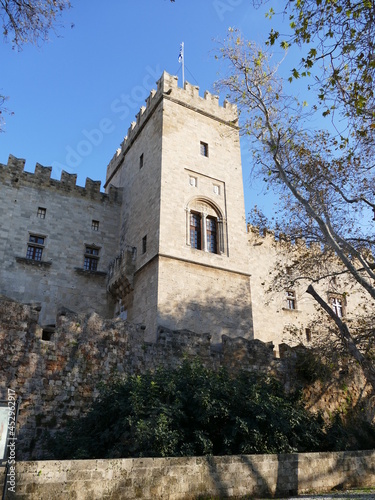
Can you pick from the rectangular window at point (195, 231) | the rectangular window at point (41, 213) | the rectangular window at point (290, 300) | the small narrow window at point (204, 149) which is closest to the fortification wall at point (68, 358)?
the rectangular window at point (195, 231)

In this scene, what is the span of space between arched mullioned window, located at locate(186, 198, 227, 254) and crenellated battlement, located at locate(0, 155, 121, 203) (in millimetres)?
5564

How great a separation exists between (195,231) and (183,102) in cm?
684

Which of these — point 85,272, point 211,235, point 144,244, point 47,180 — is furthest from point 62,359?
point 47,180

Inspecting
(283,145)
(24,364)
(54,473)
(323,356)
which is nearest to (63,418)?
(24,364)

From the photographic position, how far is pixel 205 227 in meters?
18.2

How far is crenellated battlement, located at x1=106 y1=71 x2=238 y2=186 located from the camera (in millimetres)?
20328

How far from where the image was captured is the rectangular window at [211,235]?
722 inches

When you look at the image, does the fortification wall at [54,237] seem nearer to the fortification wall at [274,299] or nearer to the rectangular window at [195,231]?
the rectangular window at [195,231]

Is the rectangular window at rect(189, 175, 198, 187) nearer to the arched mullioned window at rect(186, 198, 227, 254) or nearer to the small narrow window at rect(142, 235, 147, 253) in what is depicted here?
the arched mullioned window at rect(186, 198, 227, 254)

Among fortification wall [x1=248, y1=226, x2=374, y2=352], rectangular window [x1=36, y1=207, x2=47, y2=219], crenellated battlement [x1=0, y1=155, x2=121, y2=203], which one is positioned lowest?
fortification wall [x1=248, y1=226, x2=374, y2=352]

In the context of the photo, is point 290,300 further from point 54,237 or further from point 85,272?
point 54,237

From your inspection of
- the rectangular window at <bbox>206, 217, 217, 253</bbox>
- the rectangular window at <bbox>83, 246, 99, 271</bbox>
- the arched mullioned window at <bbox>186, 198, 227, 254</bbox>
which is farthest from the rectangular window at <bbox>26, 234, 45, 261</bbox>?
the rectangular window at <bbox>206, 217, 217, 253</bbox>

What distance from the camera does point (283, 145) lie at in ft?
43.8

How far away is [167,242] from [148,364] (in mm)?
5523
